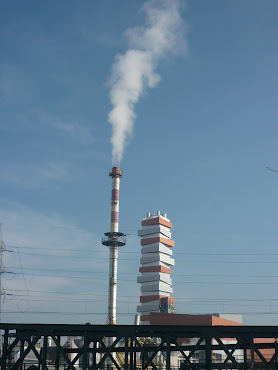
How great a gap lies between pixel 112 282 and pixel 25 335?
10078 centimetres

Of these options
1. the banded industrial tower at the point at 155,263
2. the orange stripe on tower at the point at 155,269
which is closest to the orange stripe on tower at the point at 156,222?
the banded industrial tower at the point at 155,263

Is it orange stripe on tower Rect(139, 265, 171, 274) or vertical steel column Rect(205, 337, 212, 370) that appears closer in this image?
vertical steel column Rect(205, 337, 212, 370)

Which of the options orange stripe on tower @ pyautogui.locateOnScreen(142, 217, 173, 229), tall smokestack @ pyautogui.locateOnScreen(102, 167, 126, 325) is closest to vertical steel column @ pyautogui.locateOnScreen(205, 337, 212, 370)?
tall smokestack @ pyautogui.locateOnScreen(102, 167, 126, 325)

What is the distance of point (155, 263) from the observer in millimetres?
172375

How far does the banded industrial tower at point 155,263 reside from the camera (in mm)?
164375

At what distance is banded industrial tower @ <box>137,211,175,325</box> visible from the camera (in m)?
164

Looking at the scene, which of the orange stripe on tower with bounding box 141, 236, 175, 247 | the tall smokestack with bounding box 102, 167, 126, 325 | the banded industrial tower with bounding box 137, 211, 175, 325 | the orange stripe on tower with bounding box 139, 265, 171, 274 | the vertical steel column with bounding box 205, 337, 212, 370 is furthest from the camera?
the orange stripe on tower with bounding box 141, 236, 175, 247

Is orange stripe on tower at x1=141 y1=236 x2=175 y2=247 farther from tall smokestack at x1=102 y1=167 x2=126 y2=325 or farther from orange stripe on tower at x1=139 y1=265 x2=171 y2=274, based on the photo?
tall smokestack at x1=102 y1=167 x2=126 y2=325

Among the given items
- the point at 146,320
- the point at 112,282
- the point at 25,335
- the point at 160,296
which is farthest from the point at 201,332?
the point at 160,296

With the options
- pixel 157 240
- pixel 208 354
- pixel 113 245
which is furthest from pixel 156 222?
pixel 208 354

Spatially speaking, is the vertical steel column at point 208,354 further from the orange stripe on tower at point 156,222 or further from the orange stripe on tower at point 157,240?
the orange stripe on tower at point 156,222

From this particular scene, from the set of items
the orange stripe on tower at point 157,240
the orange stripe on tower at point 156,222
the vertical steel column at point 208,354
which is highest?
the orange stripe on tower at point 156,222

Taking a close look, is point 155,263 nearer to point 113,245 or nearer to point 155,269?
point 155,269

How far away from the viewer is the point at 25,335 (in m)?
28.7
